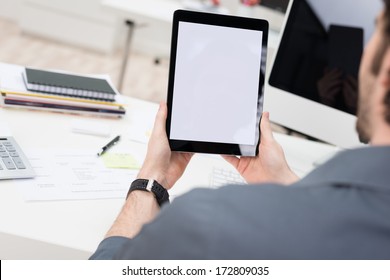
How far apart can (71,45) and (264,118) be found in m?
3.62

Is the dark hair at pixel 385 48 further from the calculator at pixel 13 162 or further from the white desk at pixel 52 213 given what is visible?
the calculator at pixel 13 162

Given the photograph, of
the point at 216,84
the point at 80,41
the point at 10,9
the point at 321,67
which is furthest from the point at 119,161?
the point at 10,9

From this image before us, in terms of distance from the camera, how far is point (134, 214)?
86cm

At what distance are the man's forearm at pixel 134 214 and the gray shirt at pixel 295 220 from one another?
32 cm

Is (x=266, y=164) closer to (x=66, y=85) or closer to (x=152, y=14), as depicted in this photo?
(x=66, y=85)

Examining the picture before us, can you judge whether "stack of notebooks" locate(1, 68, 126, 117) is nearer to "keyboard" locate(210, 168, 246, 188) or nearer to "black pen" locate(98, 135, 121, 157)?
"black pen" locate(98, 135, 121, 157)

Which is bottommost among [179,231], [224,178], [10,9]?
[10,9]

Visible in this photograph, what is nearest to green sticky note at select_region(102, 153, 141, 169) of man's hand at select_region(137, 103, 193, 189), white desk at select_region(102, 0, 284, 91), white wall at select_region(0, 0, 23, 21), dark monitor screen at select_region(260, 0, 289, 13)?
man's hand at select_region(137, 103, 193, 189)

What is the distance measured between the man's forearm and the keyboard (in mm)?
294

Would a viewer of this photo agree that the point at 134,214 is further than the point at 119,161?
No

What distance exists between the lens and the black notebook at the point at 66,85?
1.34 metres

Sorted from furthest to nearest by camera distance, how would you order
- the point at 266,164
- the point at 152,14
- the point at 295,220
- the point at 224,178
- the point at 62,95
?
the point at 152,14, the point at 62,95, the point at 224,178, the point at 266,164, the point at 295,220

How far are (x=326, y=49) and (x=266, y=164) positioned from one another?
1.53 ft

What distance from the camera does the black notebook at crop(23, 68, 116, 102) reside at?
1343 mm
